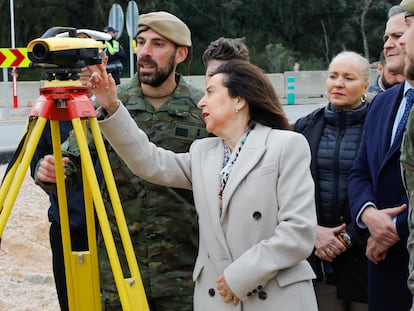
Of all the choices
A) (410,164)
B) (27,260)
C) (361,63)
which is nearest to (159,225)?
(361,63)

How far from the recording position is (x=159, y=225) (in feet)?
12.8

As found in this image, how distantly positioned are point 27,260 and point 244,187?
4.33 m

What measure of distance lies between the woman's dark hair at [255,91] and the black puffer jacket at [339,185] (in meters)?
0.82

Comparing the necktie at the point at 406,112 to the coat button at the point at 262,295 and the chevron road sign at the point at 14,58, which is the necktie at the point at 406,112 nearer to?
the coat button at the point at 262,295

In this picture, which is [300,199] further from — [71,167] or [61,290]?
[61,290]

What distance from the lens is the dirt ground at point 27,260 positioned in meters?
6.04

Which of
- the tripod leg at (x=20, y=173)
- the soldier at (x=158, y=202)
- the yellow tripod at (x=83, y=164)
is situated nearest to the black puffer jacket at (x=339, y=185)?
the soldier at (x=158, y=202)

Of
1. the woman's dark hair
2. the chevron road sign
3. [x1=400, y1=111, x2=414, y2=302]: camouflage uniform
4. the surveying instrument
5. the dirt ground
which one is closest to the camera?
[x1=400, y1=111, x2=414, y2=302]: camouflage uniform

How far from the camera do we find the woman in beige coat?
3.12 metres

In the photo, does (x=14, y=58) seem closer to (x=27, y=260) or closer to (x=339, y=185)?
(x=27, y=260)

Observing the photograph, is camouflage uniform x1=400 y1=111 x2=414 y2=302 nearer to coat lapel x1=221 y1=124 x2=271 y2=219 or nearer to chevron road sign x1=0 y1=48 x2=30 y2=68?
coat lapel x1=221 y1=124 x2=271 y2=219

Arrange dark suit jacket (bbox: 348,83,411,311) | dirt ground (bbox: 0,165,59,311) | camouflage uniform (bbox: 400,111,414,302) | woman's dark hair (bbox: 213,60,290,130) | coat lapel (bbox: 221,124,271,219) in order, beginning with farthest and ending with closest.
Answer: dirt ground (bbox: 0,165,59,311)
dark suit jacket (bbox: 348,83,411,311)
woman's dark hair (bbox: 213,60,290,130)
coat lapel (bbox: 221,124,271,219)
camouflage uniform (bbox: 400,111,414,302)

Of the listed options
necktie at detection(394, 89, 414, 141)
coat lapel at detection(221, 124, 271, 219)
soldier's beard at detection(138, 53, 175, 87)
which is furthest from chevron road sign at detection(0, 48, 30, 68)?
coat lapel at detection(221, 124, 271, 219)

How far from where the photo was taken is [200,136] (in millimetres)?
3961
